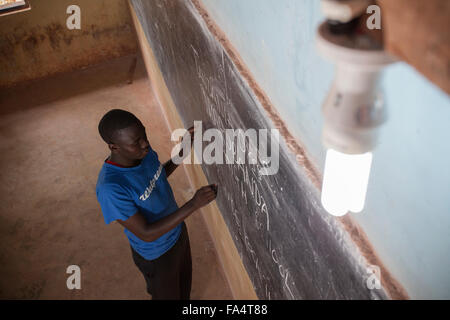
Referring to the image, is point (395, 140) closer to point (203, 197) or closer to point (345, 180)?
point (345, 180)

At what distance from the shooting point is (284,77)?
123 centimetres

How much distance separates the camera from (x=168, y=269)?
2.96m

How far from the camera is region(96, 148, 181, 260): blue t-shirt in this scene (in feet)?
7.47

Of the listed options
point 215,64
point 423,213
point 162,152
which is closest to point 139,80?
point 162,152

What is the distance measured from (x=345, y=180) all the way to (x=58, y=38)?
6.92 metres

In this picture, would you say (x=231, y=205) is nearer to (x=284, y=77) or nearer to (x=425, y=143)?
(x=284, y=77)

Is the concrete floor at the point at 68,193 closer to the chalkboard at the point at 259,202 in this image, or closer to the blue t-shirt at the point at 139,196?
the blue t-shirt at the point at 139,196

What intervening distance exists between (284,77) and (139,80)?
217 inches

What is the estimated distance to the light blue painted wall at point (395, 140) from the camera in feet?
2.23

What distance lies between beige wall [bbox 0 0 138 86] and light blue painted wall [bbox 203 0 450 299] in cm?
587
